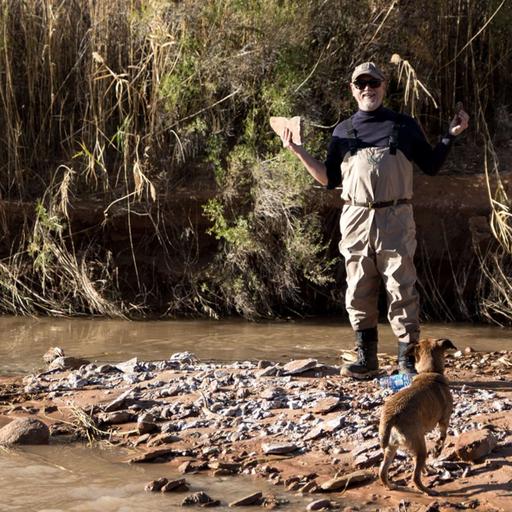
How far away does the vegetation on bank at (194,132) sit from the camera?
358 inches

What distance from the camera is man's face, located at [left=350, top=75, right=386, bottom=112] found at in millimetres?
6086

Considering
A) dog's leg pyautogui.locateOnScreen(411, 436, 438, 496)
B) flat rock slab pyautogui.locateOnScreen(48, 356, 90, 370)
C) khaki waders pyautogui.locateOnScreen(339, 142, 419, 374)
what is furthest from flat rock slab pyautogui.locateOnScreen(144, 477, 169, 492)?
flat rock slab pyautogui.locateOnScreen(48, 356, 90, 370)

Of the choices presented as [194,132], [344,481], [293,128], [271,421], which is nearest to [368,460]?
[344,481]

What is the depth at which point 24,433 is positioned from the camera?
19.0 ft

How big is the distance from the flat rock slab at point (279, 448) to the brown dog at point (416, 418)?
68 centimetres

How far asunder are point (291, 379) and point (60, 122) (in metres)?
4.24

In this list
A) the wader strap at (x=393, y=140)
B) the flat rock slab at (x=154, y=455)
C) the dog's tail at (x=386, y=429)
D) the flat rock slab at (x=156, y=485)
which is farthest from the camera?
the wader strap at (x=393, y=140)

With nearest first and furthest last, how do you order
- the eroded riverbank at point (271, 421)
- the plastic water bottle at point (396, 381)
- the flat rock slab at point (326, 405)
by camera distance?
1. the eroded riverbank at point (271, 421)
2. the flat rock slab at point (326, 405)
3. the plastic water bottle at point (396, 381)

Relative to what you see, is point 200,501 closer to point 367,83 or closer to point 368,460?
point 368,460

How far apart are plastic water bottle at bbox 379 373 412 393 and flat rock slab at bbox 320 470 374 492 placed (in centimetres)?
102

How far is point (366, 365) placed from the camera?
20.7ft

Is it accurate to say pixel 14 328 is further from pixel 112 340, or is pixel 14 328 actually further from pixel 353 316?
pixel 353 316

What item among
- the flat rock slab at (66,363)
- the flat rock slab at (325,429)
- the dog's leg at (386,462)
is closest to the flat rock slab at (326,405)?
the flat rock slab at (325,429)

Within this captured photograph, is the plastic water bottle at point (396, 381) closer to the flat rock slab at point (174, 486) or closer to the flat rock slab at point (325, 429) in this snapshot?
the flat rock slab at point (325, 429)
